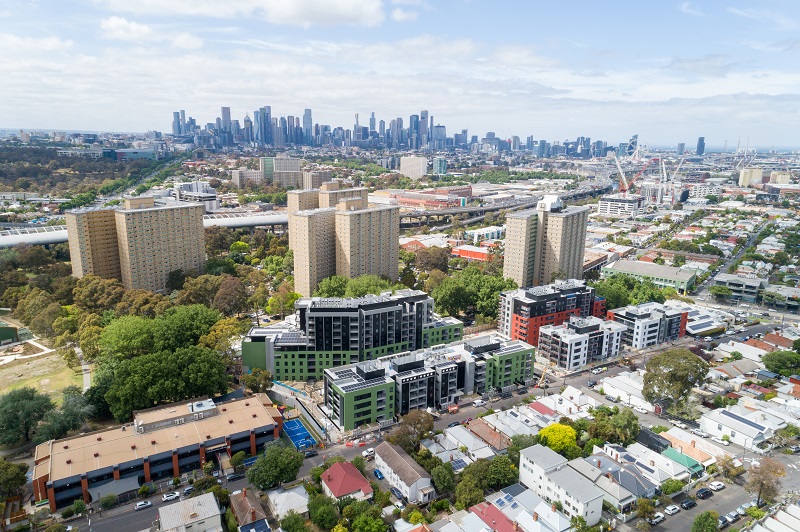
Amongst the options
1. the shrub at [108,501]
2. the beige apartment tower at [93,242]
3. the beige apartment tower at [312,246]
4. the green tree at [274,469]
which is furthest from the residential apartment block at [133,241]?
the green tree at [274,469]

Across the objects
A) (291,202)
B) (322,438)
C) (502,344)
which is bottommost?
(322,438)

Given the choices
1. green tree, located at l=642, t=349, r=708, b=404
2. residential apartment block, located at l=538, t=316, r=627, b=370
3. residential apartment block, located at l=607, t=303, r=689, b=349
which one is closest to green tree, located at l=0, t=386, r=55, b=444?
residential apartment block, located at l=538, t=316, r=627, b=370

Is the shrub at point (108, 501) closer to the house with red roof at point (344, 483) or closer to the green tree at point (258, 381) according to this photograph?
the house with red roof at point (344, 483)

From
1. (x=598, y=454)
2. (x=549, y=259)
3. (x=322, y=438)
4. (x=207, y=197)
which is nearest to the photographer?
(x=598, y=454)

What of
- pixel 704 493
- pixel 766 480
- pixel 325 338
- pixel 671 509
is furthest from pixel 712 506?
pixel 325 338

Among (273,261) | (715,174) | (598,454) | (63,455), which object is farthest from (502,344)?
(715,174)

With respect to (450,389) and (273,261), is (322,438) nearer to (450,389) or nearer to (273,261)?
(450,389)

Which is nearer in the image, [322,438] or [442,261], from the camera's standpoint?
[322,438]
